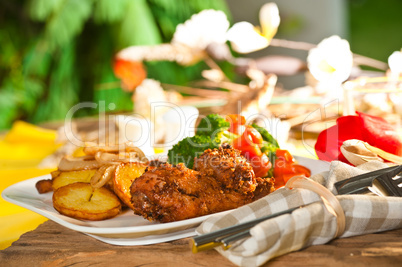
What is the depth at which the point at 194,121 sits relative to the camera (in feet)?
5.57

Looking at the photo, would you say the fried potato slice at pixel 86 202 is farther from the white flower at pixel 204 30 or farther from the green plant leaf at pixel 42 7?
the green plant leaf at pixel 42 7

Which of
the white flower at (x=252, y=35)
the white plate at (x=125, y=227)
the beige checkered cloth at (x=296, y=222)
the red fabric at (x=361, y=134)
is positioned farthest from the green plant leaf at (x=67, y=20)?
the beige checkered cloth at (x=296, y=222)

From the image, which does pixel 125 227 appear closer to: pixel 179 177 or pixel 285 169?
pixel 179 177

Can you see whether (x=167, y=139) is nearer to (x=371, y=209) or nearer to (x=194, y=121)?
(x=194, y=121)

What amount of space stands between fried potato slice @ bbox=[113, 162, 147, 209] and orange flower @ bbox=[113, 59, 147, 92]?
68.1 inches

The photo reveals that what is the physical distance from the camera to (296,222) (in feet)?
2.28

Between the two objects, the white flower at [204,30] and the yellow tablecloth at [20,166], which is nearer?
the yellow tablecloth at [20,166]

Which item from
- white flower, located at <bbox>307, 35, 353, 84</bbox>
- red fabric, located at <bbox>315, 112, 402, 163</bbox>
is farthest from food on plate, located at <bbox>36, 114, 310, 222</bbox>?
white flower, located at <bbox>307, 35, 353, 84</bbox>

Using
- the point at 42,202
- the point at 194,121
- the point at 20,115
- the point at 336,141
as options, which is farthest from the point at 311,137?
the point at 20,115

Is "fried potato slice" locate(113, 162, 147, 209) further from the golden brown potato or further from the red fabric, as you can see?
the red fabric

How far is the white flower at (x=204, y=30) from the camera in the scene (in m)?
1.66

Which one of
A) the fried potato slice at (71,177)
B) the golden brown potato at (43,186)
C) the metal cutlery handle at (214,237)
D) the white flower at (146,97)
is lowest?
the metal cutlery handle at (214,237)

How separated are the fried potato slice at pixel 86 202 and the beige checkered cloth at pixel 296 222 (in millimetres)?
264

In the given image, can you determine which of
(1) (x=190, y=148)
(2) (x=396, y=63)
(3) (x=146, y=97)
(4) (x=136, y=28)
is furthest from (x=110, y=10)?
(1) (x=190, y=148)
